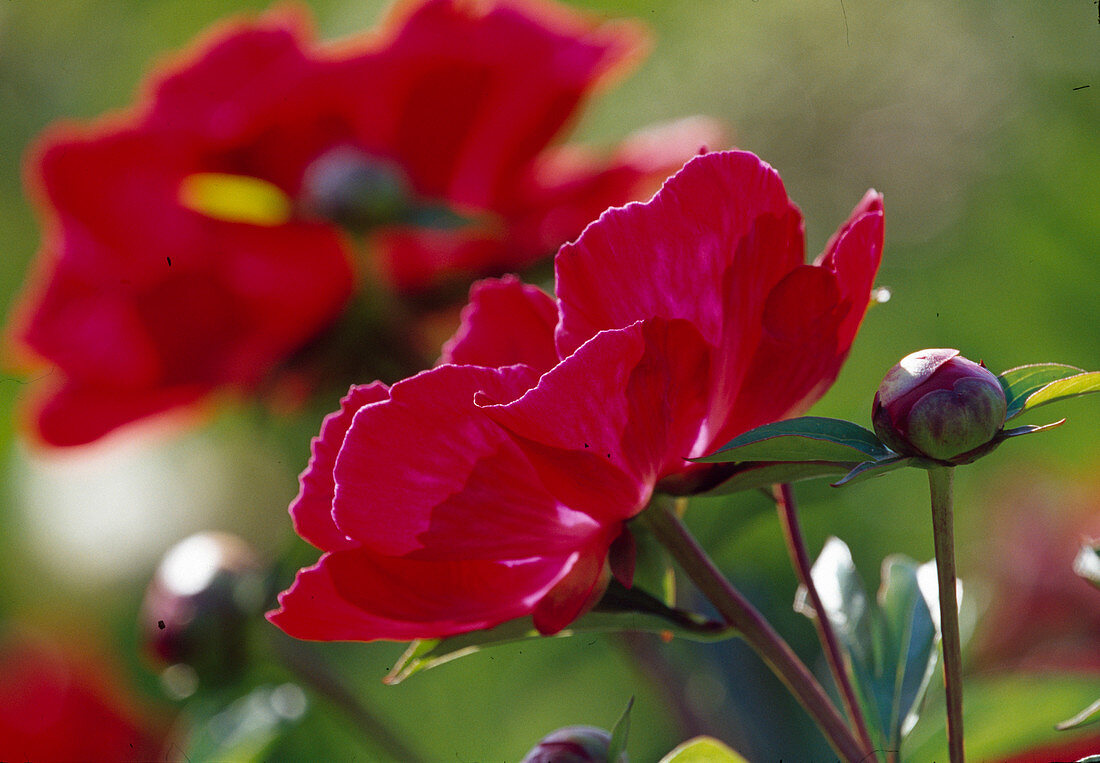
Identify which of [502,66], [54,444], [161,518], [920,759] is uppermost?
[502,66]

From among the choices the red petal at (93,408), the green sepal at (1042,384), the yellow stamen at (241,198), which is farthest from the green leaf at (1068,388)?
the red petal at (93,408)

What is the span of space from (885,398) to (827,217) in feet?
2.00

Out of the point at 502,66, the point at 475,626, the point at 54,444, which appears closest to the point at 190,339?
the point at 54,444

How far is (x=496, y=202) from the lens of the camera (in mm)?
598

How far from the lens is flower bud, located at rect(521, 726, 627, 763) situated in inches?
11.1

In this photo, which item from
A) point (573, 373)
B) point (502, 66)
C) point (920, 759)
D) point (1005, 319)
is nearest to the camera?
point (573, 373)

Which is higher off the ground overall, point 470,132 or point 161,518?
point 470,132

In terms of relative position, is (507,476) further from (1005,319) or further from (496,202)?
(1005,319)

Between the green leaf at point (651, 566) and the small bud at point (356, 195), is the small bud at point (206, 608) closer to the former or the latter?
the small bud at point (356, 195)

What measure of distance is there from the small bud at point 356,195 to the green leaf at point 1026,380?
0.31 metres

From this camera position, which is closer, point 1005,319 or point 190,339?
point 190,339

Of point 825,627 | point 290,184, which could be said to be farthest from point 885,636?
point 290,184

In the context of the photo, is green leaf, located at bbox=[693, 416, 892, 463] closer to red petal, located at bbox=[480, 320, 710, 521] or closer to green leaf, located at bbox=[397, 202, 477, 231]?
red petal, located at bbox=[480, 320, 710, 521]

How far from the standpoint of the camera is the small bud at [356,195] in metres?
0.51
